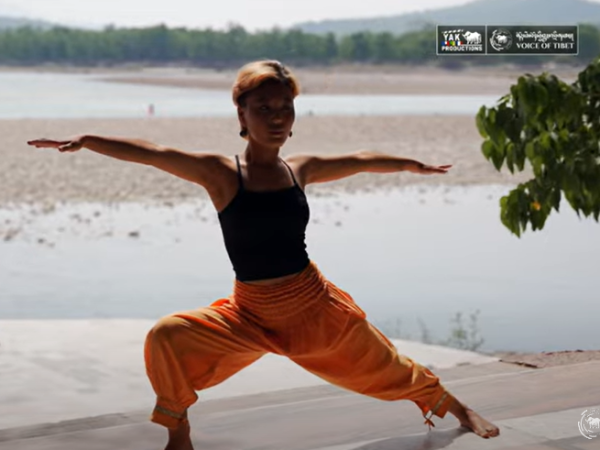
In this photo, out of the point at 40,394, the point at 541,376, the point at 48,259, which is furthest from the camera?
the point at 48,259

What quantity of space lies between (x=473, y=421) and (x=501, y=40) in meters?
2.33

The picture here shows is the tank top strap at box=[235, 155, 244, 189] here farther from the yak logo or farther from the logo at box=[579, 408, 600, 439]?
the yak logo

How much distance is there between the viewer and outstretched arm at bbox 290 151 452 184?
3.04m

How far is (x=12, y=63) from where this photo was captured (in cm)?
2870

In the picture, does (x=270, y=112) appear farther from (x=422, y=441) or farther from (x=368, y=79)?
(x=368, y=79)

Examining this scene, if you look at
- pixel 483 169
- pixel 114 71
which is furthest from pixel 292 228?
pixel 114 71

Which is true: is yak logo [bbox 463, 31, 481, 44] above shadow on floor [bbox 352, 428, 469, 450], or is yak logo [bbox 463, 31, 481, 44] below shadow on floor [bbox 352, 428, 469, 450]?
above

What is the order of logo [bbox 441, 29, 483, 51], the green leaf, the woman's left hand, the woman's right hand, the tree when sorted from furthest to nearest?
1. logo [bbox 441, 29, 483, 51]
2. the green leaf
3. the tree
4. the woman's left hand
5. the woman's right hand

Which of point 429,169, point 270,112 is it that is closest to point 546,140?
point 429,169

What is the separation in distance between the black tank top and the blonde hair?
0.49 feet

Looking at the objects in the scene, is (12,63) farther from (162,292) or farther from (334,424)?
(334,424)

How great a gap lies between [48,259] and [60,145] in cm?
735

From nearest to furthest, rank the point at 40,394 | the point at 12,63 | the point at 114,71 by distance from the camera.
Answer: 1. the point at 40,394
2. the point at 12,63
3. the point at 114,71

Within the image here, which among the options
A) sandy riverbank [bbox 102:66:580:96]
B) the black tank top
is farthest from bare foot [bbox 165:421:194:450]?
sandy riverbank [bbox 102:66:580:96]
